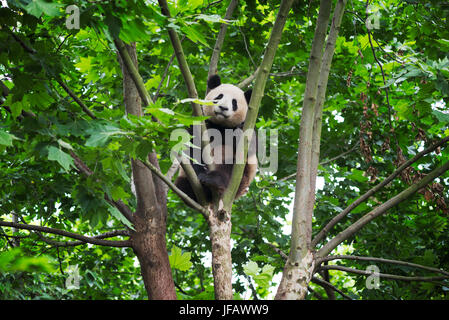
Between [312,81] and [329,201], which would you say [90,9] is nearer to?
[312,81]

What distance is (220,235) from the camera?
12.9ft

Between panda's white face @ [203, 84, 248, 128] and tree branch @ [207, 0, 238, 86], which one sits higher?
tree branch @ [207, 0, 238, 86]

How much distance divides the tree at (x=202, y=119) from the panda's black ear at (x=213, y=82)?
0.29 metres

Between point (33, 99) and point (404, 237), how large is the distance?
216 inches

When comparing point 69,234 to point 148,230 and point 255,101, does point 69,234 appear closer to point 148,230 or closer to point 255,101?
point 148,230

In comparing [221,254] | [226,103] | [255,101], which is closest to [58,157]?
[221,254]

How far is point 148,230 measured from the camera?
15.2 ft

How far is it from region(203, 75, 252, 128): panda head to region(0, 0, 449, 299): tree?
0.40m

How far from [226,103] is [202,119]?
10.5ft

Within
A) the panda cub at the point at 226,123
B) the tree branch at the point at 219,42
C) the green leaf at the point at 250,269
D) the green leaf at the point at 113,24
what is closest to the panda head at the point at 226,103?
the panda cub at the point at 226,123

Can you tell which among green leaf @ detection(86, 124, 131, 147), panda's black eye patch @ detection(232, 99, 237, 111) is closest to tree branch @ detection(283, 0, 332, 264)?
panda's black eye patch @ detection(232, 99, 237, 111)

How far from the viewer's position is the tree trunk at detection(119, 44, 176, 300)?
14.8ft

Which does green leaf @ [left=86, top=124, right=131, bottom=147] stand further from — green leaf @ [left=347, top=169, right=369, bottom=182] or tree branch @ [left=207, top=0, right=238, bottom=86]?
green leaf @ [left=347, top=169, right=369, bottom=182]
